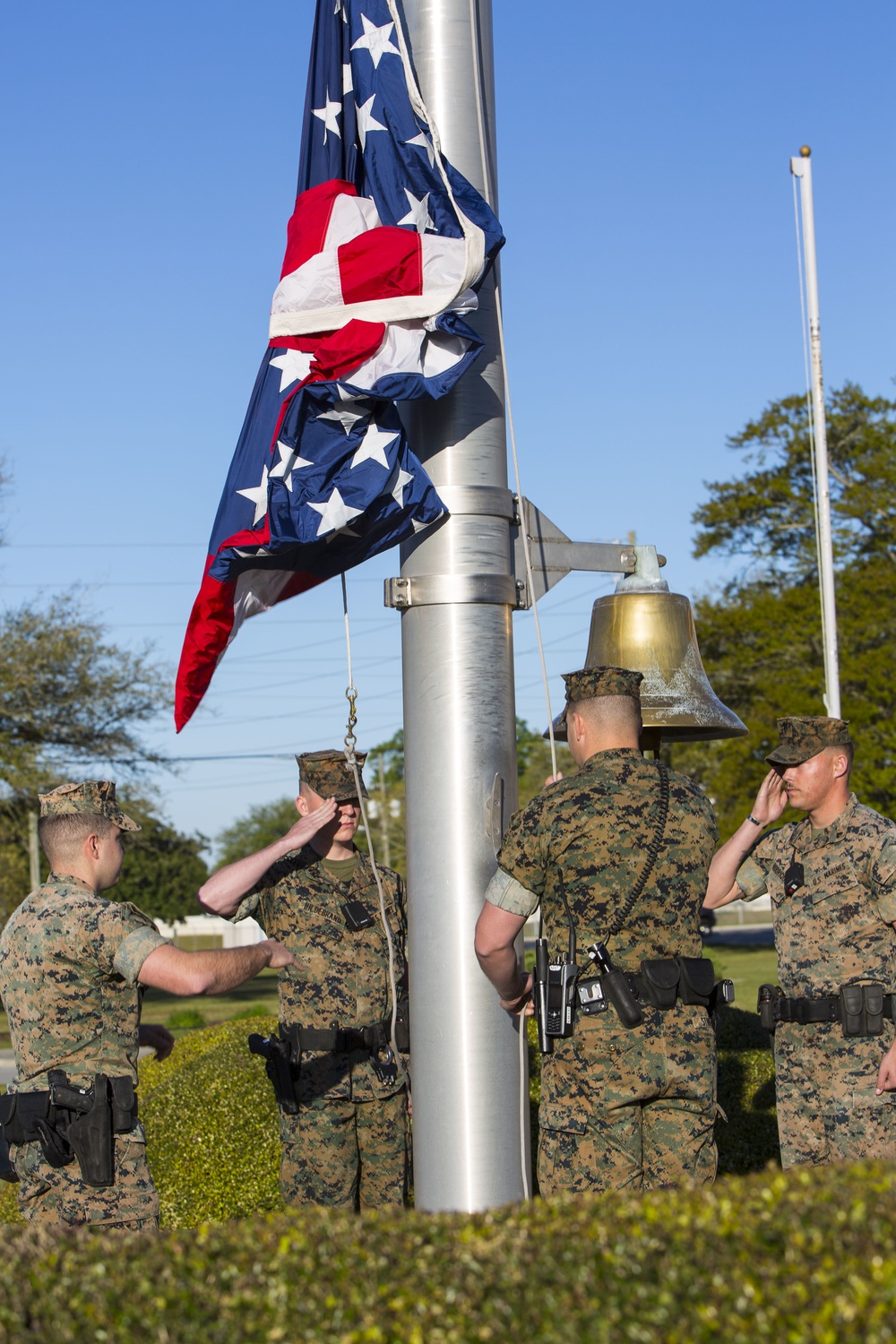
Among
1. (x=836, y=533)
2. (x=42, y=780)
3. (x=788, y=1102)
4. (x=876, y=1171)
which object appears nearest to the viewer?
(x=876, y=1171)

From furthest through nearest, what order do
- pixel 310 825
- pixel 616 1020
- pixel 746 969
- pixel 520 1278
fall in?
pixel 746 969, pixel 310 825, pixel 616 1020, pixel 520 1278

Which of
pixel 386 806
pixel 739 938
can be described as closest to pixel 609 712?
pixel 739 938

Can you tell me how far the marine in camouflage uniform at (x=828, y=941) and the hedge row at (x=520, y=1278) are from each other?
265cm

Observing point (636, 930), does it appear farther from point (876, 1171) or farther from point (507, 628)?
point (876, 1171)

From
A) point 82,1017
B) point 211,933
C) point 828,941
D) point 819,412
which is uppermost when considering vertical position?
point 819,412

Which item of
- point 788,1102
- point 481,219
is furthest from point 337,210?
point 788,1102

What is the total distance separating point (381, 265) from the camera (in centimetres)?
441

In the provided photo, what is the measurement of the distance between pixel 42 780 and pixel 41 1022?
934 inches

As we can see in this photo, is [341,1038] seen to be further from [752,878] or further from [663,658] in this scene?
[663,658]

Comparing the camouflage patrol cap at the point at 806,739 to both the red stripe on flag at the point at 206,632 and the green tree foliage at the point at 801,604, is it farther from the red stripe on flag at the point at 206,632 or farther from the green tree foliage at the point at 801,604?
the green tree foliage at the point at 801,604

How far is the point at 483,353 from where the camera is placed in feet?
14.2

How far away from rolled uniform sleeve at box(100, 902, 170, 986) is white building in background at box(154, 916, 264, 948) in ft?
165

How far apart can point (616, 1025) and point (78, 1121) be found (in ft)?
5.38

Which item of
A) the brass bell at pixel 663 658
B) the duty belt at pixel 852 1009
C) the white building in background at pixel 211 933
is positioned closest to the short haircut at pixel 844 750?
the brass bell at pixel 663 658
